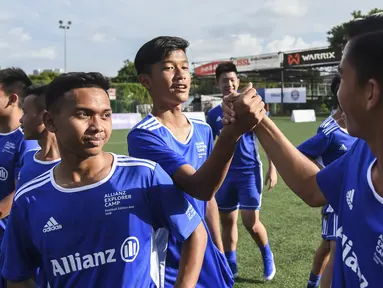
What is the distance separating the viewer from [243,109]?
76.0 inches

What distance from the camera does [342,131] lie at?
424 cm

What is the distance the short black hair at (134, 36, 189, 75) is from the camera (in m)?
2.81

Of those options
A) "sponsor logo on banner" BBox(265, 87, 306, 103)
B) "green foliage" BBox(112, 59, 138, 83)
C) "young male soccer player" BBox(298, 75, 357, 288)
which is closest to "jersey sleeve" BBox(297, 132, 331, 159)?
"young male soccer player" BBox(298, 75, 357, 288)

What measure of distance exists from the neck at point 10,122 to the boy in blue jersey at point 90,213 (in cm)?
179

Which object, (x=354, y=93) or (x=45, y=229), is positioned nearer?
(x=354, y=93)

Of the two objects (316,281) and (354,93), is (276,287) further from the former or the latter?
(354,93)

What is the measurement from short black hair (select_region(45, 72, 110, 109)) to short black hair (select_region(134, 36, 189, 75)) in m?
0.72

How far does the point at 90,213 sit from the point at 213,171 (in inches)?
23.3

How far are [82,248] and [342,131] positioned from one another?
9.85ft

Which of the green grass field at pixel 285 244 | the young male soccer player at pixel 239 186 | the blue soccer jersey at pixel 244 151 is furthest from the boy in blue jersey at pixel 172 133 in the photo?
the blue soccer jersey at pixel 244 151

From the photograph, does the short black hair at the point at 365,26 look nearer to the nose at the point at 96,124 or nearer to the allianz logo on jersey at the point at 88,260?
the nose at the point at 96,124

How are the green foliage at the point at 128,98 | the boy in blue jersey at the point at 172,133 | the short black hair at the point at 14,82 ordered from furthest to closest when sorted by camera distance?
the green foliage at the point at 128,98, the short black hair at the point at 14,82, the boy in blue jersey at the point at 172,133

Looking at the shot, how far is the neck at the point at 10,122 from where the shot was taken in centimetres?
380

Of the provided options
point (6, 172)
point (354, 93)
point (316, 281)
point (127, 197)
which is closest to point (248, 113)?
point (354, 93)
